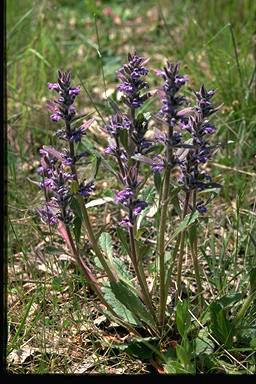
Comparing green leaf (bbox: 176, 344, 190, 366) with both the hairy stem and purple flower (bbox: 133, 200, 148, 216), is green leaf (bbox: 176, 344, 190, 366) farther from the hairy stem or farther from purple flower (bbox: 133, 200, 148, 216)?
purple flower (bbox: 133, 200, 148, 216)

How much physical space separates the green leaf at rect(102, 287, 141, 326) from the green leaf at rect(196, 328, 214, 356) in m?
0.25

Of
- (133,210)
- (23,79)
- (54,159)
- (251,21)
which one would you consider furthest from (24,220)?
(251,21)

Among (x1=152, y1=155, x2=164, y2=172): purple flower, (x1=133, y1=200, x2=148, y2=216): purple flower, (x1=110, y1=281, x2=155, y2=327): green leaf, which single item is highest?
(x1=152, y1=155, x2=164, y2=172): purple flower

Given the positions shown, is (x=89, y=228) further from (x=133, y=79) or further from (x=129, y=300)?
(x=133, y=79)

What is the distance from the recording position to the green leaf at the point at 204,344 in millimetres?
2332

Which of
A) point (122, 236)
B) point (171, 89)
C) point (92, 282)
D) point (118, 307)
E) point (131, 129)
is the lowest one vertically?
point (118, 307)

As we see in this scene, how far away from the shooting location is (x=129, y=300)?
7.66ft

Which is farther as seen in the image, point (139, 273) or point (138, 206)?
point (139, 273)

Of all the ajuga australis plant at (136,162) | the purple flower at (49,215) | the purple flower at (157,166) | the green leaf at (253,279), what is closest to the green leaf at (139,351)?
the ajuga australis plant at (136,162)

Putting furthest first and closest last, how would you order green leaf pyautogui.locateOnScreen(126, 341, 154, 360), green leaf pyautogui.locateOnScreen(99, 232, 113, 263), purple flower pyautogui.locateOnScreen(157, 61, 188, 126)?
green leaf pyautogui.locateOnScreen(99, 232, 113, 263) < green leaf pyautogui.locateOnScreen(126, 341, 154, 360) < purple flower pyautogui.locateOnScreen(157, 61, 188, 126)

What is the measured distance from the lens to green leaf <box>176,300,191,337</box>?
7.47ft

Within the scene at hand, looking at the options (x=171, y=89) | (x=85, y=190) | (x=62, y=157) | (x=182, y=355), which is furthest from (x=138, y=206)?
(x=182, y=355)

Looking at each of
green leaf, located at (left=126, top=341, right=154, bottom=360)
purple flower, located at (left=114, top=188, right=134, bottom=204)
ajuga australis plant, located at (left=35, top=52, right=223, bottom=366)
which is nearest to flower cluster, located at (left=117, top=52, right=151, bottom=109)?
ajuga australis plant, located at (left=35, top=52, right=223, bottom=366)

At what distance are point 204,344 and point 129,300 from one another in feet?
1.05
